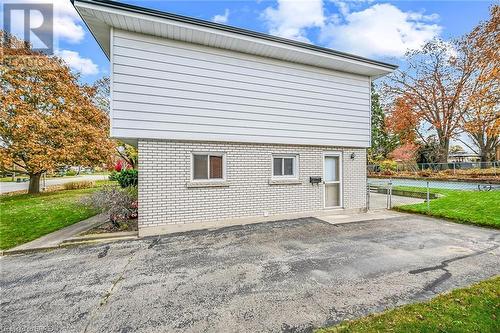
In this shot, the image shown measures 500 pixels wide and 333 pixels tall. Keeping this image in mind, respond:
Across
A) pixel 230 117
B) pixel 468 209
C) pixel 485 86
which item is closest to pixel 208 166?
pixel 230 117

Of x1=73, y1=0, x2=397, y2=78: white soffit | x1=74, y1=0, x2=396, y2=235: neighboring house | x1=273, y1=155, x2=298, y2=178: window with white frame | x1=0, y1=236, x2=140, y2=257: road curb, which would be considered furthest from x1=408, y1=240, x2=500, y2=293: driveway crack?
Answer: x1=73, y1=0, x2=397, y2=78: white soffit

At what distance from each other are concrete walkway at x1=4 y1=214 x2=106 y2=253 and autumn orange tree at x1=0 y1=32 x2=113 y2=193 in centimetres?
820

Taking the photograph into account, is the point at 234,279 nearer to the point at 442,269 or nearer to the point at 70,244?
the point at 442,269

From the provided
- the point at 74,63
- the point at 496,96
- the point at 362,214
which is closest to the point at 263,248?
the point at 362,214

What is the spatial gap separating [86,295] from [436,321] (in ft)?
14.5

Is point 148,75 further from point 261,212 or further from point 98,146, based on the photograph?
point 98,146

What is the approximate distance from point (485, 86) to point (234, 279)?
1816 centimetres

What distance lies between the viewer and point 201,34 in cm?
588

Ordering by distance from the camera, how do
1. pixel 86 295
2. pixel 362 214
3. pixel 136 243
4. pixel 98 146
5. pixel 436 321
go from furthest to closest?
pixel 98 146 < pixel 362 214 < pixel 136 243 < pixel 86 295 < pixel 436 321

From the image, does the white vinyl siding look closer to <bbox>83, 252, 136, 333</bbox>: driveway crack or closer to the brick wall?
the brick wall

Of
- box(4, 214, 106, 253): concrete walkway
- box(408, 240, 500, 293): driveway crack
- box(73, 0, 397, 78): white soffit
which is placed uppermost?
box(73, 0, 397, 78): white soffit

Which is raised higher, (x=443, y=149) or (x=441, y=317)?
(x=443, y=149)

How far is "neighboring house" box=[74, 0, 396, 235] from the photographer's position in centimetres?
565

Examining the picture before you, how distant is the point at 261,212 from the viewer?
7031mm
